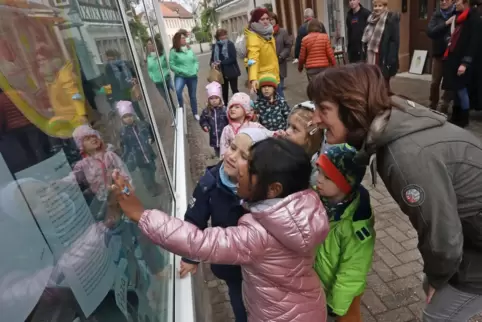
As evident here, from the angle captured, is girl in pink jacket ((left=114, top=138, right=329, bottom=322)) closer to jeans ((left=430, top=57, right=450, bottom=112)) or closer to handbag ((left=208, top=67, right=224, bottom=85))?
jeans ((left=430, top=57, right=450, bottom=112))

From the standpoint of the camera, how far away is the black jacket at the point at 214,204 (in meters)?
1.79

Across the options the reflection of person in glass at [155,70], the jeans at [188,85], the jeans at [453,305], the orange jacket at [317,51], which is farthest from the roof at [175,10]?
the jeans at [453,305]

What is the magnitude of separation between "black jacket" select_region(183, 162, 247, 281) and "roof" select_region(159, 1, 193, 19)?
71.6 m

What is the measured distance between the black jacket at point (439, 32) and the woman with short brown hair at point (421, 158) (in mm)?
4522

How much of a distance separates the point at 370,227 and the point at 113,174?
125cm

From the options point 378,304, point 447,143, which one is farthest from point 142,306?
point 378,304

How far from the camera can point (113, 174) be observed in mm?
1573

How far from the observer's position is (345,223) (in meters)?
1.82

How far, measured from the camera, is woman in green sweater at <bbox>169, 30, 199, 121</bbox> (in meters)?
7.49

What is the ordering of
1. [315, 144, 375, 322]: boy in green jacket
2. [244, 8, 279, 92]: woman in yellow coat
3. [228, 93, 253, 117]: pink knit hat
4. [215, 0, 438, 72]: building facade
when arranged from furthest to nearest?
[215, 0, 438, 72]: building facade
[244, 8, 279, 92]: woman in yellow coat
[228, 93, 253, 117]: pink knit hat
[315, 144, 375, 322]: boy in green jacket

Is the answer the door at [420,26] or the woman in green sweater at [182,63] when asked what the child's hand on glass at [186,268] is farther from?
the door at [420,26]

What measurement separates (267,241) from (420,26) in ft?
27.6

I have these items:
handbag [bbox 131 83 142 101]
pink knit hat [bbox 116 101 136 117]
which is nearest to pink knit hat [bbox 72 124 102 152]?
pink knit hat [bbox 116 101 136 117]

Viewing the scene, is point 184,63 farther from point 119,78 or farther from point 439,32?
point 119,78
